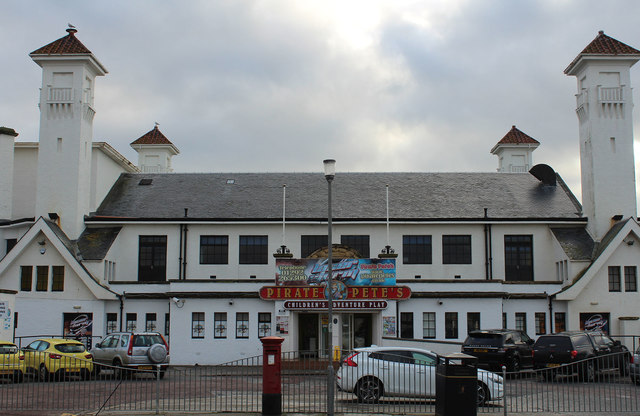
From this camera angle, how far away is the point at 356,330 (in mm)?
33312

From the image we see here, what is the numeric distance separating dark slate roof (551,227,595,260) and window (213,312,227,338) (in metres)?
16.9

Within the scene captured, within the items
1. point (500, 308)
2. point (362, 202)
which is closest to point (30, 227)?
point (362, 202)

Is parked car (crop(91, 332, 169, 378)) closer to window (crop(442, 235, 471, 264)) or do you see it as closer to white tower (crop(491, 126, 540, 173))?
window (crop(442, 235, 471, 264))

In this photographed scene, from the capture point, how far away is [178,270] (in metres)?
35.7

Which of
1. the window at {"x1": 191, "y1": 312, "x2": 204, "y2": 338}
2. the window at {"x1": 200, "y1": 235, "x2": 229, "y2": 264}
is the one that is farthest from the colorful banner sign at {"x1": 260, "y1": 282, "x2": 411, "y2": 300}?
the window at {"x1": 200, "y1": 235, "x2": 229, "y2": 264}

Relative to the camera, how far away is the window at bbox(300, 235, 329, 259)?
35.6 meters

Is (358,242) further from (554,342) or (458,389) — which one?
(458,389)

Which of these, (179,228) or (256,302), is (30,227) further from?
(256,302)

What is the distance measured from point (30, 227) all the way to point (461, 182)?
940 inches

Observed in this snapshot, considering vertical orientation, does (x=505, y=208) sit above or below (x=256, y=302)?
above

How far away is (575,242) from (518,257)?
2925 mm

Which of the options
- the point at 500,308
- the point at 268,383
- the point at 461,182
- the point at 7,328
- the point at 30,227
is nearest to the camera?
the point at 268,383

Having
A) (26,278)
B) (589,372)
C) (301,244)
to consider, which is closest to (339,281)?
(301,244)

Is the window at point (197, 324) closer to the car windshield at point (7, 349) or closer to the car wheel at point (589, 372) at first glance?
the car windshield at point (7, 349)
